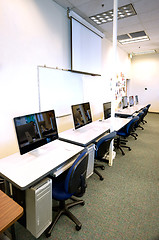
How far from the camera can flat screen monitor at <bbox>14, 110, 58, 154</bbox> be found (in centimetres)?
158

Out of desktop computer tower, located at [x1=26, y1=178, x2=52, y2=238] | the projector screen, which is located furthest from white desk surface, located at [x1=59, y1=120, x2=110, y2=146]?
the projector screen

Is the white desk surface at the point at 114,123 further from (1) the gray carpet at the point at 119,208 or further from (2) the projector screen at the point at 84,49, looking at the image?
(2) the projector screen at the point at 84,49

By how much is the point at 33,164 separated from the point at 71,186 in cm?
47

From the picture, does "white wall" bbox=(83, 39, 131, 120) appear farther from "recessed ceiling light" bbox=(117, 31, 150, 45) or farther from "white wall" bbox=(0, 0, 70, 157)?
"white wall" bbox=(0, 0, 70, 157)

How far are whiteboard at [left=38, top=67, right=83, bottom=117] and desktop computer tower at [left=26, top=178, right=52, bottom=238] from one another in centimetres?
167

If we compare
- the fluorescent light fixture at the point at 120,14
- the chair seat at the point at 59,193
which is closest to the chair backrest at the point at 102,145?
the chair seat at the point at 59,193

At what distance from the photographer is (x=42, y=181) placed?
1.40 metres

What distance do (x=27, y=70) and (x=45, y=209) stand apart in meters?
2.06

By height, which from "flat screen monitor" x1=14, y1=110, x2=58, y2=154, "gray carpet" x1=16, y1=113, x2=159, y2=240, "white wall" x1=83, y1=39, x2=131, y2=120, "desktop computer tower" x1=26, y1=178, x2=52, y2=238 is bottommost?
"gray carpet" x1=16, y1=113, x2=159, y2=240

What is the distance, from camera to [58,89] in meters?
3.09

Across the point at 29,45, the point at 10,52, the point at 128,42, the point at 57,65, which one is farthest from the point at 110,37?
the point at 10,52

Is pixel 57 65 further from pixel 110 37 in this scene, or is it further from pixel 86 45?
pixel 110 37

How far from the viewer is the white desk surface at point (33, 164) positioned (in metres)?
A: 1.28

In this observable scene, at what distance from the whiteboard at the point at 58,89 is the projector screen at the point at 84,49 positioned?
285 mm
